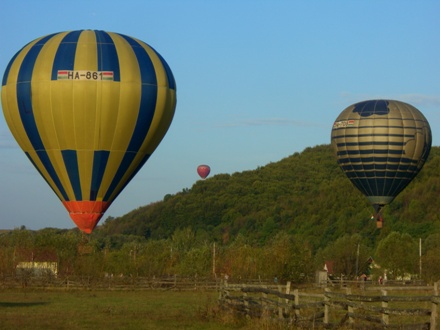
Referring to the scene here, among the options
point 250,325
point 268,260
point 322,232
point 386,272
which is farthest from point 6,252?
point 322,232

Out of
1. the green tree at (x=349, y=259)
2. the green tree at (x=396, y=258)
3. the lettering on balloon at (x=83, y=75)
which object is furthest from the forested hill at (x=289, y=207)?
the lettering on balloon at (x=83, y=75)

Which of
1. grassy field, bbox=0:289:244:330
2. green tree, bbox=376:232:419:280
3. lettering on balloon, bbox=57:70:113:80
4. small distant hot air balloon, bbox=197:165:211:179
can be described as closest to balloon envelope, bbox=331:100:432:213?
lettering on balloon, bbox=57:70:113:80

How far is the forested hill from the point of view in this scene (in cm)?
13012

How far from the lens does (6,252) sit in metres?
75.0

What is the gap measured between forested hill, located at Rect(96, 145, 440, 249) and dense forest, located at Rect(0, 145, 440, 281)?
193 millimetres

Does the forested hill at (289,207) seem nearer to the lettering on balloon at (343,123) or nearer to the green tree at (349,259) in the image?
the green tree at (349,259)

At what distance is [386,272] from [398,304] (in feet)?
152

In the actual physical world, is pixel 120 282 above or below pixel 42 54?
below

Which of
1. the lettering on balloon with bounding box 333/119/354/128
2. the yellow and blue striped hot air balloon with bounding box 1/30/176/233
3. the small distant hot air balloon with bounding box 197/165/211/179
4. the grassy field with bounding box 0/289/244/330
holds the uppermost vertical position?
the small distant hot air balloon with bounding box 197/165/211/179

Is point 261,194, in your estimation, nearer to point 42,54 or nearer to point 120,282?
point 120,282

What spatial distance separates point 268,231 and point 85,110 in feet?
367

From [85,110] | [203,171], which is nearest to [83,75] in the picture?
[85,110]

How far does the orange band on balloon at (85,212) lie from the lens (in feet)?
128

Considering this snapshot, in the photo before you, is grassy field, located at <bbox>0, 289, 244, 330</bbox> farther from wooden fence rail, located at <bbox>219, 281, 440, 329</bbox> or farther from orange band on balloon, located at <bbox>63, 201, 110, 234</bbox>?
orange band on balloon, located at <bbox>63, 201, 110, 234</bbox>
